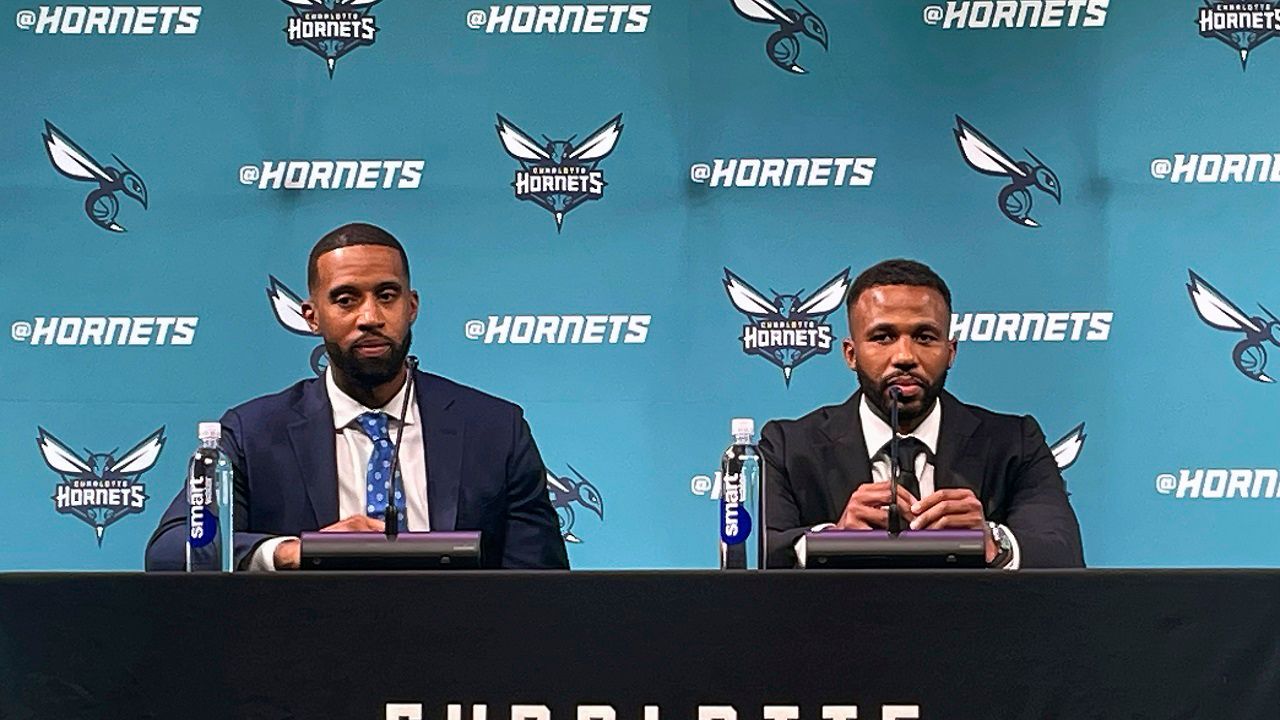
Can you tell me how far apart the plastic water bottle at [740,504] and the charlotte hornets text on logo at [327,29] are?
2.34m

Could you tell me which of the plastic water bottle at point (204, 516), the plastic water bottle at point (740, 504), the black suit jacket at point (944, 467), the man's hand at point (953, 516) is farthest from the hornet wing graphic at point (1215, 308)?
the plastic water bottle at point (204, 516)

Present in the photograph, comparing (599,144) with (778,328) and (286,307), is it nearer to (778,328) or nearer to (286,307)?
(778,328)

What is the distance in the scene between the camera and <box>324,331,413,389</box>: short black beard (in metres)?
2.94

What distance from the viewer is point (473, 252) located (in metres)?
4.19

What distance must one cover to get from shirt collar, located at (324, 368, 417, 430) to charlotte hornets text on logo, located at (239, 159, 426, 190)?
51.4 inches

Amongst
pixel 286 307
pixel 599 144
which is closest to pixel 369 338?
pixel 286 307

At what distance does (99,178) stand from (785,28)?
203 cm

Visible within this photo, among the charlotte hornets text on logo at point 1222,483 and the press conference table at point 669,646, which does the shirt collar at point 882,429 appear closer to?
the press conference table at point 669,646

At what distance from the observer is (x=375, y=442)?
292 centimetres

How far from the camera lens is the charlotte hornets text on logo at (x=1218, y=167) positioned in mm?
4125

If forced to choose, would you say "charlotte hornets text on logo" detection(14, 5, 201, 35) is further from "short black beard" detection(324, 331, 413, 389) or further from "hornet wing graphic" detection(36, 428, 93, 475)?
"short black beard" detection(324, 331, 413, 389)

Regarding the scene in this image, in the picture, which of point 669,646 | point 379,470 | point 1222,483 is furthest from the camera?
point 1222,483

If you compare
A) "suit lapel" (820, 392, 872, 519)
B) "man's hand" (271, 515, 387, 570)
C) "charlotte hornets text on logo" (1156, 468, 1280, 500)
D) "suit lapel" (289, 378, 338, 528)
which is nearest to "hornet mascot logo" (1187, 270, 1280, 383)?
"charlotte hornets text on logo" (1156, 468, 1280, 500)

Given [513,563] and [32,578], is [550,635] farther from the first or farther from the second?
[513,563]
